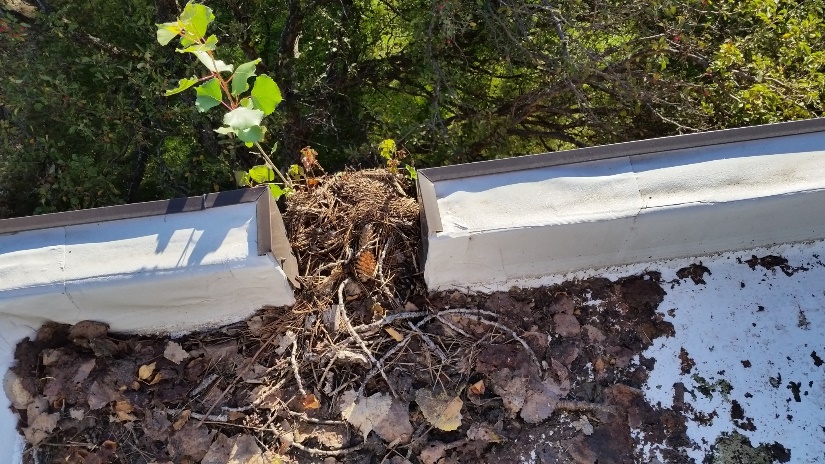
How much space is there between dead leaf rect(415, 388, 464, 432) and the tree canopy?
2201mm

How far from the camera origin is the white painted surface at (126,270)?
1.83 metres

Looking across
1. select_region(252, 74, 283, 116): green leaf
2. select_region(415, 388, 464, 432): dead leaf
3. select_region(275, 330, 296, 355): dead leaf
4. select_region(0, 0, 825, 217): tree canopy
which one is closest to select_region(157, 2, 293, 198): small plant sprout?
select_region(252, 74, 283, 116): green leaf

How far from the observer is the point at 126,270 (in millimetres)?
A: 1829

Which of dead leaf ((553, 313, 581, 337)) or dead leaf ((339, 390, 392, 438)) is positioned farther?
dead leaf ((553, 313, 581, 337))

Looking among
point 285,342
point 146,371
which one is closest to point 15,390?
point 146,371

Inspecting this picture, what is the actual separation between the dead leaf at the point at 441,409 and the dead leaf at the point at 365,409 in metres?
0.12

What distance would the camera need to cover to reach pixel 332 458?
1928 millimetres

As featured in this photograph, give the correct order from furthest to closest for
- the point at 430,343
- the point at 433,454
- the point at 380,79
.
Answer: the point at 380,79 < the point at 430,343 < the point at 433,454

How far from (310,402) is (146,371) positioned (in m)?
0.61

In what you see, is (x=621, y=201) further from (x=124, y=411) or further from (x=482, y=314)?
(x=124, y=411)

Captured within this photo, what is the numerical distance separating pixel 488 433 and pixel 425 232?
716 millimetres

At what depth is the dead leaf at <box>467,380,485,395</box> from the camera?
1961 millimetres

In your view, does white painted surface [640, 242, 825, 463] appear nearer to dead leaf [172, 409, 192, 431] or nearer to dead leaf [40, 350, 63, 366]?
dead leaf [172, 409, 192, 431]

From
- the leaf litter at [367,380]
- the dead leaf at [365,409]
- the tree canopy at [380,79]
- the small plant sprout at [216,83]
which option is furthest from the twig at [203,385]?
the tree canopy at [380,79]
